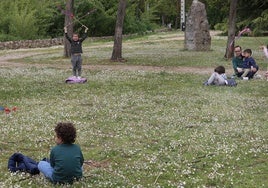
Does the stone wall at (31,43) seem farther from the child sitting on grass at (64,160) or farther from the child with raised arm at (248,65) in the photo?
the child sitting on grass at (64,160)

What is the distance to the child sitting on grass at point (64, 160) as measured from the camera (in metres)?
7.00

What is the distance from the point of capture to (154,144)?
378 inches

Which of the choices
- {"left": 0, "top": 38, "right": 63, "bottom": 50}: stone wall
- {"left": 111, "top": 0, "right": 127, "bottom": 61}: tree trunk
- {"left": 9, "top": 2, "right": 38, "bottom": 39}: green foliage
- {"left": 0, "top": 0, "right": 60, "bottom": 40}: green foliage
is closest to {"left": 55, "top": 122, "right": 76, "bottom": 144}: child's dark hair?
{"left": 111, "top": 0, "right": 127, "bottom": 61}: tree trunk

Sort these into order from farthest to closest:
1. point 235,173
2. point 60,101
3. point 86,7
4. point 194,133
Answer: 1. point 86,7
2. point 60,101
3. point 194,133
4. point 235,173

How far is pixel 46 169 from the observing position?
728 centimetres

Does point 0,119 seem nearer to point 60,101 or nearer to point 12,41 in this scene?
point 60,101

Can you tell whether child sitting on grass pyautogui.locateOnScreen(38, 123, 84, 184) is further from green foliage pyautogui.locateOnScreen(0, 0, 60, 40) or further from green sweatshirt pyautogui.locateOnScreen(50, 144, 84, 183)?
green foliage pyautogui.locateOnScreen(0, 0, 60, 40)

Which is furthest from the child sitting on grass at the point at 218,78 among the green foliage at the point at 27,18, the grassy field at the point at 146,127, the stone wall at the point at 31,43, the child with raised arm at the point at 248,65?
the green foliage at the point at 27,18

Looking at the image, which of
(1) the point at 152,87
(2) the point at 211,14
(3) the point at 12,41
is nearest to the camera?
(1) the point at 152,87

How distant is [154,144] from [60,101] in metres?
5.73

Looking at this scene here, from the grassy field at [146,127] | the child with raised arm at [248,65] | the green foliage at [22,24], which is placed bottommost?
the grassy field at [146,127]

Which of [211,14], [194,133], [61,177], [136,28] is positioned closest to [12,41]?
[136,28]

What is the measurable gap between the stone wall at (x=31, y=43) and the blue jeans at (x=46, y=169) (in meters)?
34.0

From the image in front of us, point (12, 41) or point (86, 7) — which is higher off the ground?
point (86, 7)
